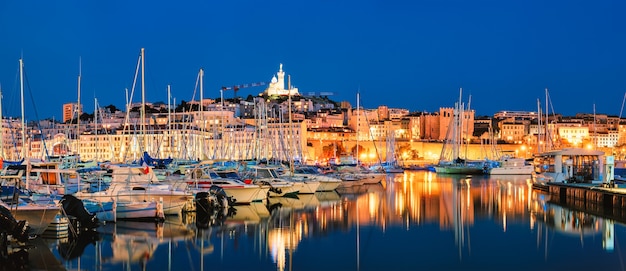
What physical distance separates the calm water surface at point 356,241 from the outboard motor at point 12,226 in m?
0.69

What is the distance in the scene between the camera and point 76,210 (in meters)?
17.8

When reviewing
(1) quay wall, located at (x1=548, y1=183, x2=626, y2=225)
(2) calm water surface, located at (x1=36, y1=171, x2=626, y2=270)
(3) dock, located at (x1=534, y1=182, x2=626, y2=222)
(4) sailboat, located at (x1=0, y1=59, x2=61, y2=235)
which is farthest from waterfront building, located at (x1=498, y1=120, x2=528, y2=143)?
(4) sailboat, located at (x1=0, y1=59, x2=61, y2=235)

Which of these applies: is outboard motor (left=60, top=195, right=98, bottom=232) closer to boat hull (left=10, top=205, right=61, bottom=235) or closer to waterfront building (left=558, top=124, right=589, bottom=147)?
boat hull (left=10, top=205, right=61, bottom=235)

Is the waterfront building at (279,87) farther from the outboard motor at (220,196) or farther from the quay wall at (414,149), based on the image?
the outboard motor at (220,196)

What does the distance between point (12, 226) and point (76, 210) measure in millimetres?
2850

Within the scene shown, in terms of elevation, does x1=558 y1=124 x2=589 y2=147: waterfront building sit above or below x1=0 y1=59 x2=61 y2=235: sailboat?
above

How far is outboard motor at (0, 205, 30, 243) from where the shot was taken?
14773 mm

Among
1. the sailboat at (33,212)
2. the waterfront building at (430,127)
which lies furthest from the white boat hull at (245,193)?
the waterfront building at (430,127)

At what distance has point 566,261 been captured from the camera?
1490cm

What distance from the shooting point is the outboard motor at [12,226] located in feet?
48.5

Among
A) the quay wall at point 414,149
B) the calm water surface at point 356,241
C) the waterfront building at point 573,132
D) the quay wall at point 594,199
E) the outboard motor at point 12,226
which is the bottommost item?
the calm water surface at point 356,241

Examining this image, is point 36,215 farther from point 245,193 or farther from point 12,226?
point 245,193

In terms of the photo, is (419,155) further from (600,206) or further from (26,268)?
(26,268)

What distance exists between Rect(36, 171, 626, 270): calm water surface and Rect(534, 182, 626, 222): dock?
0.90 meters
